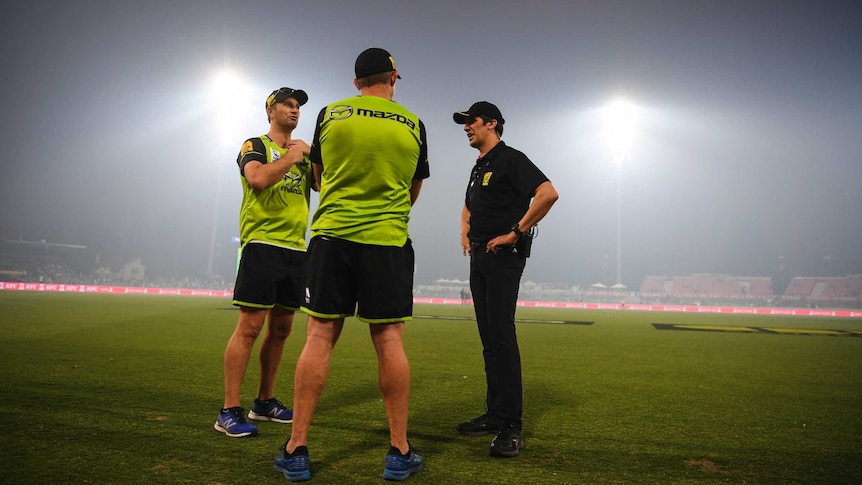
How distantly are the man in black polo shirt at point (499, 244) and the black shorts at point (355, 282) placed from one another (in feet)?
3.03

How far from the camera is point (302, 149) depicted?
11.0ft

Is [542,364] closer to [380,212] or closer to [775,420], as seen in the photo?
[775,420]

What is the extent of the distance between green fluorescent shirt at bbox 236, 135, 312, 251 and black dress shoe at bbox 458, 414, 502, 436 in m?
1.66

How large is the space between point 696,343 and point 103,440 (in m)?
10.7

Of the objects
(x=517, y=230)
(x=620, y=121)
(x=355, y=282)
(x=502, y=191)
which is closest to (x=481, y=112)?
(x=502, y=191)

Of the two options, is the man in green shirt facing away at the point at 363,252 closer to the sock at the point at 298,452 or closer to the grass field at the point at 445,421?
the sock at the point at 298,452

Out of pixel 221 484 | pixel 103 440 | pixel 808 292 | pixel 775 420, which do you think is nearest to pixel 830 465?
pixel 775 420

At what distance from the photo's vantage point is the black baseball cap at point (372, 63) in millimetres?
2752

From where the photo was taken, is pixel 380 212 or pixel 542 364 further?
pixel 542 364

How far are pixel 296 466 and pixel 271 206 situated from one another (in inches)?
70.2

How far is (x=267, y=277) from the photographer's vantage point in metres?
3.45

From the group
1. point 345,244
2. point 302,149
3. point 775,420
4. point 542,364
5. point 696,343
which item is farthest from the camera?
point 696,343

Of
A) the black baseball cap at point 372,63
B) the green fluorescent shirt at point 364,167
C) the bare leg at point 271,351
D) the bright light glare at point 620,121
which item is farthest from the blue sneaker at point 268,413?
the bright light glare at point 620,121

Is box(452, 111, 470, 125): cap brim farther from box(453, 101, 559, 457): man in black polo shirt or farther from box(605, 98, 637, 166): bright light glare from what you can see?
box(605, 98, 637, 166): bright light glare
